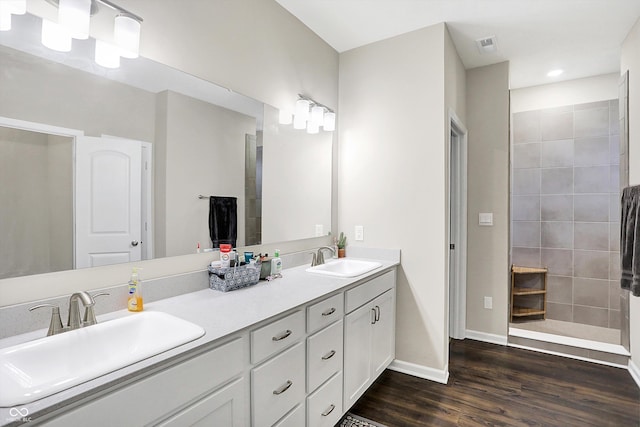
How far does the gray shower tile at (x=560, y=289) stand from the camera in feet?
12.0

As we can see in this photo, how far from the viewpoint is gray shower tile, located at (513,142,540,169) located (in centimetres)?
379

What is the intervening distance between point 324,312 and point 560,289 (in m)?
3.36

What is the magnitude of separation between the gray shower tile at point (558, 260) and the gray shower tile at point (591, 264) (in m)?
0.04

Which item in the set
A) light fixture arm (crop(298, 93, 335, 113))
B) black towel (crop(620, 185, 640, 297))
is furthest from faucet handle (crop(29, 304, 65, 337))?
black towel (crop(620, 185, 640, 297))

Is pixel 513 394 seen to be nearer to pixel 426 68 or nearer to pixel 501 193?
pixel 501 193

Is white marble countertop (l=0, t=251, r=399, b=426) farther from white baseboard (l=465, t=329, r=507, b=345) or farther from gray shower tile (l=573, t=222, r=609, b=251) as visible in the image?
gray shower tile (l=573, t=222, r=609, b=251)

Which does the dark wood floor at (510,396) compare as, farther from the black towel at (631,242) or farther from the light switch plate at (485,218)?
the light switch plate at (485,218)

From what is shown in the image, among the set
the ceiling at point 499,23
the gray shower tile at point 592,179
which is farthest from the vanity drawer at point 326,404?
the gray shower tile at point 592,179

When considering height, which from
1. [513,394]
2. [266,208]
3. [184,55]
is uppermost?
[184,55]

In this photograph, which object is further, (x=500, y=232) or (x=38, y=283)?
(x=500, y=232)

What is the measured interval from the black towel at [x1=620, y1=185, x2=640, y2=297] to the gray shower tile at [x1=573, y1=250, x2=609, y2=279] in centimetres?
148

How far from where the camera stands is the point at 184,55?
5.39 feet

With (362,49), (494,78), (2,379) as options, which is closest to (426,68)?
(362,49)

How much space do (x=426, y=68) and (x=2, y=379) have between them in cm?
271
